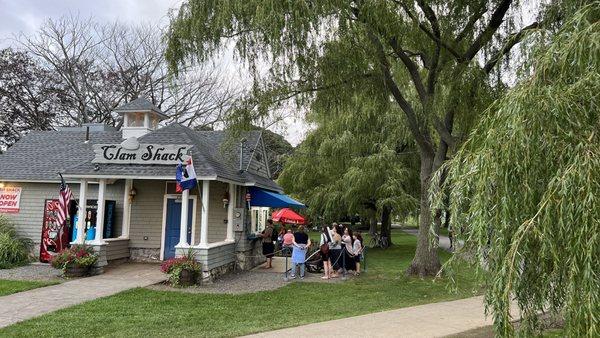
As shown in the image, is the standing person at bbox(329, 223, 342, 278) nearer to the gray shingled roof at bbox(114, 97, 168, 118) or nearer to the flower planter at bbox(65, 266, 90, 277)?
the flower planter at bbox(65, 266, 90, 277)

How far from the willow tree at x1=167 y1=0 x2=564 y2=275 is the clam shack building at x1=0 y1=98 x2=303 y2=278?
118 inches

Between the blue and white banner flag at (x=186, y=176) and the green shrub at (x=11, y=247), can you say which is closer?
the blue and white banner flag at (x=186, y=176)

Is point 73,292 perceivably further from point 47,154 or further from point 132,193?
point 47,154

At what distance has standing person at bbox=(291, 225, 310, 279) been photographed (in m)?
12.6

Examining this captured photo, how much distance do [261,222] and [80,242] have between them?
26.6 ft

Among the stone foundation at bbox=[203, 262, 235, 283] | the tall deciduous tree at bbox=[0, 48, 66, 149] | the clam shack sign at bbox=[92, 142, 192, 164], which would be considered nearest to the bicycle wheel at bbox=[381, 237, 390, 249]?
the stone foundation at bbox=[203, 262, 235, 283]

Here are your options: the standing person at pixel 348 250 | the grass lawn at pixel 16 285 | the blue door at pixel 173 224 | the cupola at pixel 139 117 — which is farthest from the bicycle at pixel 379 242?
the grass lawn at pixel 16 285

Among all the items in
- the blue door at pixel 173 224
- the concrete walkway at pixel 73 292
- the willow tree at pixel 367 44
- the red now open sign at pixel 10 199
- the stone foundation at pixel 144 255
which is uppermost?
the willow tree at pixel 367 44

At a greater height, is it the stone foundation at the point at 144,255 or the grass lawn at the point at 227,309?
the stone foundation at the point at 144,255

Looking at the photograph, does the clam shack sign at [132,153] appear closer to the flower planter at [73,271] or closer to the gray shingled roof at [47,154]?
the gray shingled roof at [47,154]

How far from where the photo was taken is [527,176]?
13.5 ft

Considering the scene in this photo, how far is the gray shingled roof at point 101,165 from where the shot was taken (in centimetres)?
1308

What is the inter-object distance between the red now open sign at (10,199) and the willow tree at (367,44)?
27.3ft

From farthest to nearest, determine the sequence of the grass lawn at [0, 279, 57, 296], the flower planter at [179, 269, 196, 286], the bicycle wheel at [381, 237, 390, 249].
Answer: the bicycle wheel at [381, 237, 390, 249] → the flower planter at [179, 269, 196, 286] → the grass lawn at [0, 279, 57, 296]
